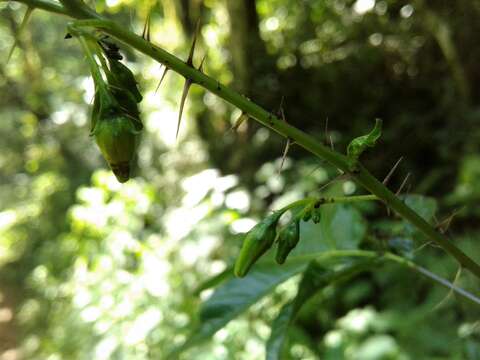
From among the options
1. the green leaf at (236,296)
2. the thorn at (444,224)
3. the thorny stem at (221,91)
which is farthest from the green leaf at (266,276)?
the thorny stem at (221,91)

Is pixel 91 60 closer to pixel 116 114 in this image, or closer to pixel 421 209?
pixel 116 114

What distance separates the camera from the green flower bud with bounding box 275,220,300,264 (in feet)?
1.89

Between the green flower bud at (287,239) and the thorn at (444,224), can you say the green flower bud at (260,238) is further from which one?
the thorn at (444,224)

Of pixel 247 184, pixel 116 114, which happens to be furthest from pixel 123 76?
pixel 247 184

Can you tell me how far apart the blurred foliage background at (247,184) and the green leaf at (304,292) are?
99mm

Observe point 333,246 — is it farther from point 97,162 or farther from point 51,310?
point 97,162

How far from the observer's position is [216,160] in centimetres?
358

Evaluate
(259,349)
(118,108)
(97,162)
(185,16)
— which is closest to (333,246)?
(118,108)

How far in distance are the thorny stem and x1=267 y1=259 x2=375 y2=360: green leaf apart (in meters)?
0.27

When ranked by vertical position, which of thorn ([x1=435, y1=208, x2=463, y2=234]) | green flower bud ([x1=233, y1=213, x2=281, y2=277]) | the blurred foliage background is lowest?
thorn ([x1=435, y1=208, x2=463, y2=234])

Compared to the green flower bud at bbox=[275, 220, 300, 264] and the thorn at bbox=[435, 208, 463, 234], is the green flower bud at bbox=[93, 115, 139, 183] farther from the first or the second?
the thorn at bbox=[435, 208, 463, 234]

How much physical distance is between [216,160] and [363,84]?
42.4 inches

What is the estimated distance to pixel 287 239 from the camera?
1.90 feet


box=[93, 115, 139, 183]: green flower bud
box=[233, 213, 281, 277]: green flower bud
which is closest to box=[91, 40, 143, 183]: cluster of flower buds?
box=[93, 115, 139, 183]: green flower bud
